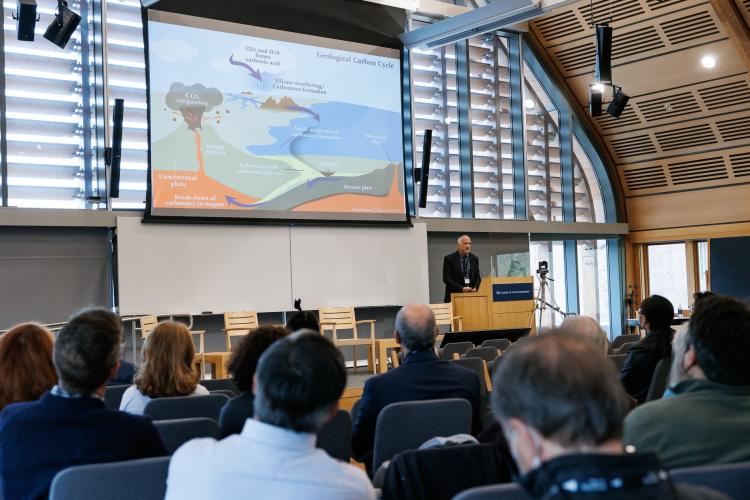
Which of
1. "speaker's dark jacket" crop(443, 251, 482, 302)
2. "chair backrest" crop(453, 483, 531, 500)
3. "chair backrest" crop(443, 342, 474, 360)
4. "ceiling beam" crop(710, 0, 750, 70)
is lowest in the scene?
"chair backrest" crop(443, 342, 474, 360)

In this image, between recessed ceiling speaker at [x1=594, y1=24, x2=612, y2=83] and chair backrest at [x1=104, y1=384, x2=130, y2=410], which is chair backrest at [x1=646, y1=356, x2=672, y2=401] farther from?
recessed ceiling speaker at [x1=594, y1=24, x2=612, y2=83]

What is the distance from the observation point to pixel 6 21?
28.7 ft

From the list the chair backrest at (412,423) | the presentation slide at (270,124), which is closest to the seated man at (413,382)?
the chair backrest at (412,423)

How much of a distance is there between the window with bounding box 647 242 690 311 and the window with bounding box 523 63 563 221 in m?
1.98

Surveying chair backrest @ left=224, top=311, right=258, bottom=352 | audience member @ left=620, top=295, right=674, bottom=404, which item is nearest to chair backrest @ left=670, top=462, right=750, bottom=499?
audience member @ left=620, top=295, right=674, bottom=404

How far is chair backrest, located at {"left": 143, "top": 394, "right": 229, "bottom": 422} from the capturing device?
3.04 m

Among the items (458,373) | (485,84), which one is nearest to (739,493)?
(458,373)

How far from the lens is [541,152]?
45.9 ft

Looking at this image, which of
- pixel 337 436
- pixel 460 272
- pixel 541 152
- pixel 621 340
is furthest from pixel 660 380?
pixel 541 152

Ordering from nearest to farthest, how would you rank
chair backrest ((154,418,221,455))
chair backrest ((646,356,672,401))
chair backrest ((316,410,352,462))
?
1. chair backrest ((154,418,221,455))
2. chair backrest ((316,410,352,462))
3. chair backrest ((646,356,672,401))

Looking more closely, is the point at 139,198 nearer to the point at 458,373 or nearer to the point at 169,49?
the point at 169,49

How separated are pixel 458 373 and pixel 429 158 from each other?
8.22 m

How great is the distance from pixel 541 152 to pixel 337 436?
11630mm

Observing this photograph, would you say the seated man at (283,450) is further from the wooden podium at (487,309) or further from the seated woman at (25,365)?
the wooden podium at (487,309)
